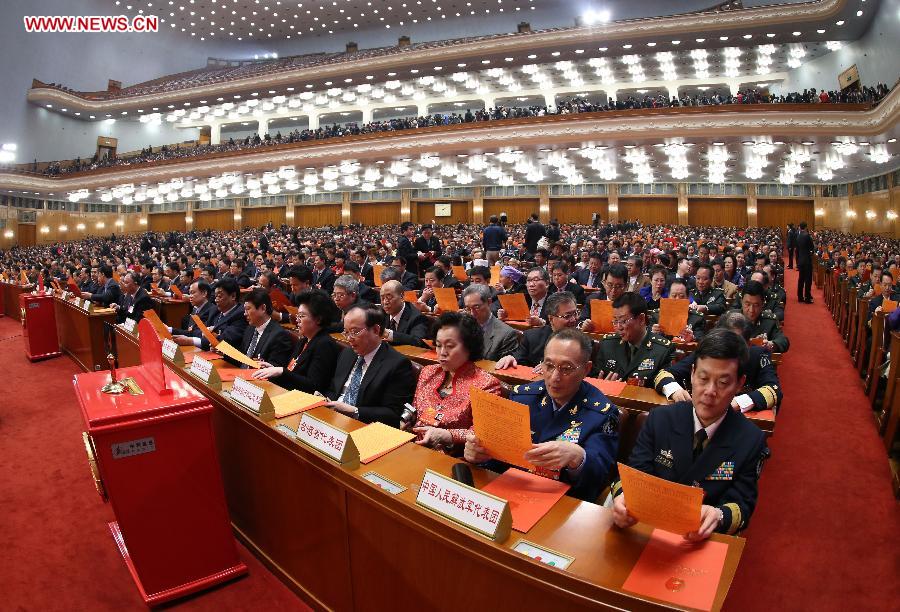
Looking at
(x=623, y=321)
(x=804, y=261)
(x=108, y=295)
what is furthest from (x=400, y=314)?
(x=804, y=261)

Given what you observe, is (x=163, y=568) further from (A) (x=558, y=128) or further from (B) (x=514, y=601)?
(A) (x=558, y=128)

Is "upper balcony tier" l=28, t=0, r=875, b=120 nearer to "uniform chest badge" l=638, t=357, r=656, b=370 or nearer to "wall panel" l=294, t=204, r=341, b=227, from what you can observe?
"wall panel" l=294, t=204, r=341, b=227

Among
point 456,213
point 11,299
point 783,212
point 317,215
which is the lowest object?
point 11,299

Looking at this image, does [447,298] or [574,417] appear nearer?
[574,417]

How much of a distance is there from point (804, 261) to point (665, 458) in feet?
35.5

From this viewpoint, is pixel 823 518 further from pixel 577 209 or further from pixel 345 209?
pixel 345 209

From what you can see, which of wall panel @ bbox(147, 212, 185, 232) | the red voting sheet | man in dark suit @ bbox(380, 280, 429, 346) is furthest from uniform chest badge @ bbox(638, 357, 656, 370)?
wall panel @ bbox(147, 212, 185, 232)

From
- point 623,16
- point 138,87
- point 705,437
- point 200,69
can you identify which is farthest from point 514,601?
point 200,69

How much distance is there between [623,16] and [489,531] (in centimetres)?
3486

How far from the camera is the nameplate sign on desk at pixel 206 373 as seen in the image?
9.74 feet

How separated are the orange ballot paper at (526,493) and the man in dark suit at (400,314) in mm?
2611

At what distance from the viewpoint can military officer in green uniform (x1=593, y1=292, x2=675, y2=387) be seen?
129 inches

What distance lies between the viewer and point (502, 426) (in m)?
1.63

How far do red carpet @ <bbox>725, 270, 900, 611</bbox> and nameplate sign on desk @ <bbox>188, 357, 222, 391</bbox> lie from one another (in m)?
2.67
